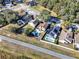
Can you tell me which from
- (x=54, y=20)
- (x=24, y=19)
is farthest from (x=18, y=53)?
(x=54, y=20)

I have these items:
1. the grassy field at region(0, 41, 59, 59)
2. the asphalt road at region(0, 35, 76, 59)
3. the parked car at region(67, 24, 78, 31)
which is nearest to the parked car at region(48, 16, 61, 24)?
the parked car at region(67, 24, 78, 31)

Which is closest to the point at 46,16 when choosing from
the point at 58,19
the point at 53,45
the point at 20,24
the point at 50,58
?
the point at 58,19

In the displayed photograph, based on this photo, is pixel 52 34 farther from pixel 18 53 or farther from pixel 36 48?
pixel 18 53

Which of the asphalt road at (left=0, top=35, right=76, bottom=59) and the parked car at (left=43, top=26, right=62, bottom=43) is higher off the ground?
the parked car at (left=43, top=26, right=62, bottom=43)

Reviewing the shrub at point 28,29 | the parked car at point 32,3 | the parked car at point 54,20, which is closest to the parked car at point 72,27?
the parked car at point 54,20

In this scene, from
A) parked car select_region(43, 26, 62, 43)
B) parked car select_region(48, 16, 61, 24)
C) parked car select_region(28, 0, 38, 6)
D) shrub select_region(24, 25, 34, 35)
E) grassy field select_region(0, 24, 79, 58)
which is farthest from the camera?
parked car select_region(28, 0, 38, 6)

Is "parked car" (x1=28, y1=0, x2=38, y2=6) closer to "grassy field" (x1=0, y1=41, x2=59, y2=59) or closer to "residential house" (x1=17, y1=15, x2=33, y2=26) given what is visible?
"residential house" (x1=17, y1=15, x2=33, y2=26)

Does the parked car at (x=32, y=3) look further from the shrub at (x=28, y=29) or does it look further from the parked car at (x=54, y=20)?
the shrub at (x=28, y=29)
